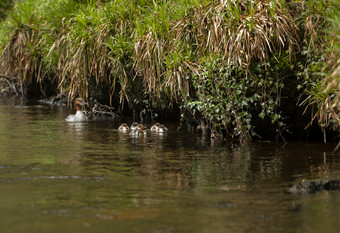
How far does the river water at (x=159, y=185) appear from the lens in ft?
14.0

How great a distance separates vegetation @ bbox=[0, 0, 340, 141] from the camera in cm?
790

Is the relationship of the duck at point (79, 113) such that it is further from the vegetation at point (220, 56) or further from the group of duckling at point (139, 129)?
the group of duckling at point (139, 129)

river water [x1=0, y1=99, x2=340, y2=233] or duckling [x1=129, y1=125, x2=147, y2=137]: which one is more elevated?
duckling [x1=129, y1=125, x2=147, y2=137]

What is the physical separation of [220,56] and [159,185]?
335 centimetres

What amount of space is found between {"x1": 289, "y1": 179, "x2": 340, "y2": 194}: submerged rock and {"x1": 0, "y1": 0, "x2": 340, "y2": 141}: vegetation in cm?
Result: 155

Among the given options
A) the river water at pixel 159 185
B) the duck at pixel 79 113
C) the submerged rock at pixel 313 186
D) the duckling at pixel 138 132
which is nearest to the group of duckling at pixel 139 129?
the duckling at pixel 138 132

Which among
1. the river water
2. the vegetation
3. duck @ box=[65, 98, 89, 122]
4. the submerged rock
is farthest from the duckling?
the submerged rock

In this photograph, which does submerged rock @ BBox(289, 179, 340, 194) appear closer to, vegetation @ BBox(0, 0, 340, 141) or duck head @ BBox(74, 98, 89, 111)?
vegetation @ BBox(0, 0, 340, 141)

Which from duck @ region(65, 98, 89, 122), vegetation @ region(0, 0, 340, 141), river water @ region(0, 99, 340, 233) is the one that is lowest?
river water @ region(0, 99, 340, 233)

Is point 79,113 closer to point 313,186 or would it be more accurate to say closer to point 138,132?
point 138,132

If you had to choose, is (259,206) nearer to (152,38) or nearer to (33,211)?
(33,211)

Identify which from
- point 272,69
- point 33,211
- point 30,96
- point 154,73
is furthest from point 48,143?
point 30,96

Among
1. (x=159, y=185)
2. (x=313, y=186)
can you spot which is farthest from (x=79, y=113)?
(x=313, y=186)

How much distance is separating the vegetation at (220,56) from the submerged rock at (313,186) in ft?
5.09
